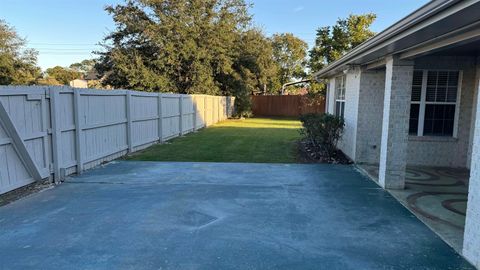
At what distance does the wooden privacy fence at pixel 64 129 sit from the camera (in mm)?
6000

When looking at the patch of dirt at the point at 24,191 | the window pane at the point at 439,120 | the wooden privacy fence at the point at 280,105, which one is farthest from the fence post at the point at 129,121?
the wooden privacy fence at the point at 280,105

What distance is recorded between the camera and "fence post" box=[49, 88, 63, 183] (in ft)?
22.8

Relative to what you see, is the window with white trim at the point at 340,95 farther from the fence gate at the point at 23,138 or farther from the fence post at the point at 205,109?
the fence post at the point at 205,109

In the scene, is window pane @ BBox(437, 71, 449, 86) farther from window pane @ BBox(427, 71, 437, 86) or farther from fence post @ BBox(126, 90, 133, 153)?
fence post @ BBox(126, 90, 133, 153)

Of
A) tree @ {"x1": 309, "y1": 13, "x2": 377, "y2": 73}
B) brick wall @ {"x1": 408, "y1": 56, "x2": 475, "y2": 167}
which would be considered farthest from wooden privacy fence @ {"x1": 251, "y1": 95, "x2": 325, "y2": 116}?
brick wall @ {"x1": 408, "y1": 56, "x2": 475, "y2": 167}

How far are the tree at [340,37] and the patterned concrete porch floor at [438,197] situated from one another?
1707 cm

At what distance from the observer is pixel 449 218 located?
509cm

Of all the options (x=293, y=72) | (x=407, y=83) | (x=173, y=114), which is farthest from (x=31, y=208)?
(x=293, y=72)

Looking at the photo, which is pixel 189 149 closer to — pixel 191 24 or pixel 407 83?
pixel 407 83

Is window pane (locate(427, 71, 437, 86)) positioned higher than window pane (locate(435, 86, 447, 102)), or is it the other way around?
window pane (locate(427, 71, 437, 86))

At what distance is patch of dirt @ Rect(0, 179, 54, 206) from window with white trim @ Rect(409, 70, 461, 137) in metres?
8.64

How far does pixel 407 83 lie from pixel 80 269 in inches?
236

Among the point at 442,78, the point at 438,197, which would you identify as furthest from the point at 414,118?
the point at 438,197

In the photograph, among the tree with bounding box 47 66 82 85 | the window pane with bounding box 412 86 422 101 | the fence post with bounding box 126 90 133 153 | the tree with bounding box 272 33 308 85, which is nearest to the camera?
the window pane with bounding box 412 86 422 101
